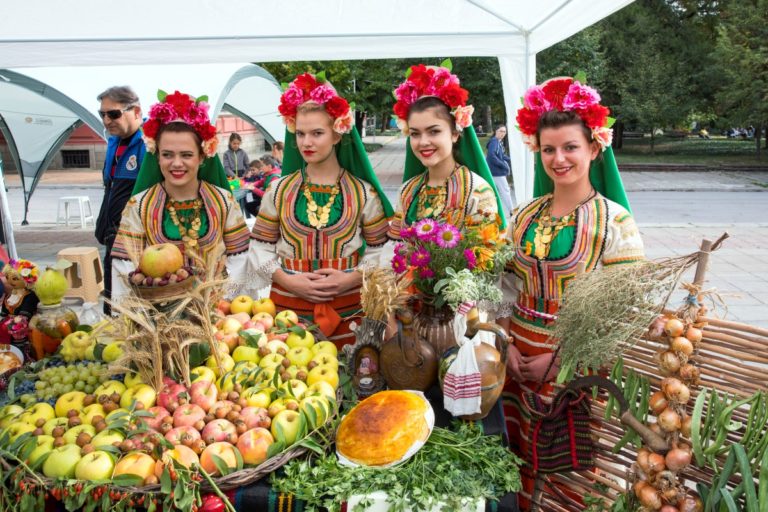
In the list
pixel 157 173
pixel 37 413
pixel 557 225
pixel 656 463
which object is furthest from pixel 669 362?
pixel 157 173

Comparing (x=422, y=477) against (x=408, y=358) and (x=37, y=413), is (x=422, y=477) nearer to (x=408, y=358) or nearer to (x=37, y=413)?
(x=408, y=358)

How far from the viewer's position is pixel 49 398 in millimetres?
2193

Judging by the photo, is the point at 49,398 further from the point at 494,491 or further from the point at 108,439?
the point at 494,491

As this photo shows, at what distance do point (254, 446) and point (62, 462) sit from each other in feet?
1.80

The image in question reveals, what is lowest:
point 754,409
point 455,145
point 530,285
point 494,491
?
point 494,491

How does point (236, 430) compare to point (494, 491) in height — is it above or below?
above

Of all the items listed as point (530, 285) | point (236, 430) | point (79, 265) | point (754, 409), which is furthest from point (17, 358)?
point (79, 265)

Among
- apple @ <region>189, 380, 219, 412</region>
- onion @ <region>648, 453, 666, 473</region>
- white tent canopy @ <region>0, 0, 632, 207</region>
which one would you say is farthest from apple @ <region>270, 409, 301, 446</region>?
white tent canopy @ <region>0, 0, 632, 207</region>

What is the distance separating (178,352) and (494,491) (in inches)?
44.4

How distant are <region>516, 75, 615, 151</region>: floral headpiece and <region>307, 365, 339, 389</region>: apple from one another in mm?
1256

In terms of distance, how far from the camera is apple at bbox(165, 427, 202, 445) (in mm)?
1891

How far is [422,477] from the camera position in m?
1.79

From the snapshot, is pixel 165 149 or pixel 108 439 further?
pixel 165 149

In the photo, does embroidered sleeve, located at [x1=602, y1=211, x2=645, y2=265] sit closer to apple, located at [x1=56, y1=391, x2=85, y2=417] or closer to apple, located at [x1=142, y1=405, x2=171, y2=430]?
apple, located at [x1=142, y1=405, x2=171, y2=430]
